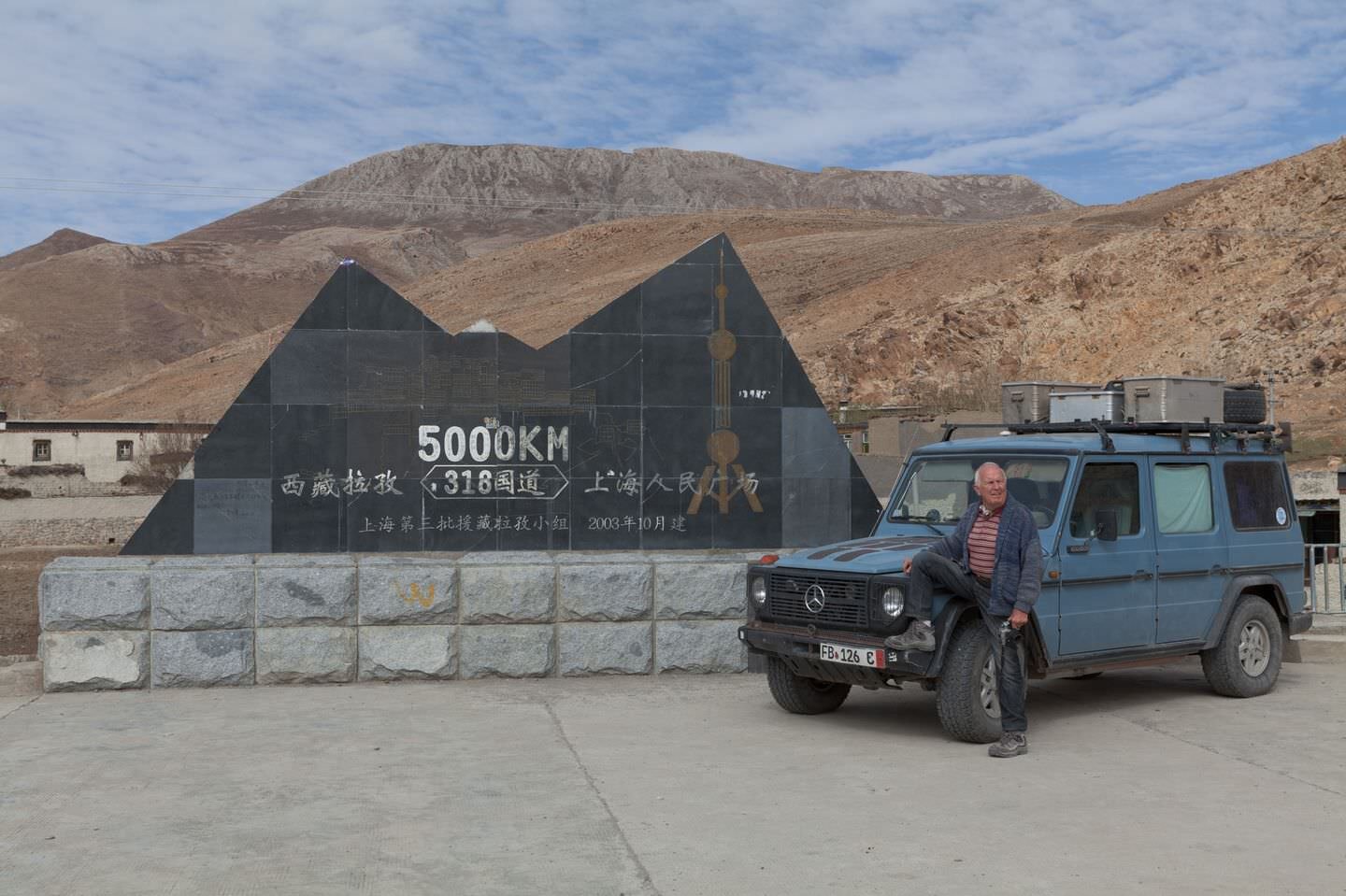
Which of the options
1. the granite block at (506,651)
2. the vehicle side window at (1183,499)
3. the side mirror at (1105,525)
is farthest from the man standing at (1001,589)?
the granite block at (506,651)

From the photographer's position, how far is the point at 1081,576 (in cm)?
909

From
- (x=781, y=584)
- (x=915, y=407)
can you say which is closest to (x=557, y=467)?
(x=781, y=584)

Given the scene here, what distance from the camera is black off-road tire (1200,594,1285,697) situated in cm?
1017

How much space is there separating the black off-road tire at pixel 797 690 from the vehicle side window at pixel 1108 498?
2043 millimetres

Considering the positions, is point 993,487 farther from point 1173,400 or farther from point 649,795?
point 649,795

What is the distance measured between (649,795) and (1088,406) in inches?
223

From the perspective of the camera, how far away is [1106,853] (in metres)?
6.09

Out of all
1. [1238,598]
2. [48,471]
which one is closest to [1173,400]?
[1238,598]

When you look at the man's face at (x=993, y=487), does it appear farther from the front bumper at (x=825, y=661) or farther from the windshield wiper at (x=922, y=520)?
the windshield wiper at (x=922, y=520)

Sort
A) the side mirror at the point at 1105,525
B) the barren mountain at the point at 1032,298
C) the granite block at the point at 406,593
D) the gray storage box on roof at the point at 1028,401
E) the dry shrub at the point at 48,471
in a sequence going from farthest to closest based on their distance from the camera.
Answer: the dry shrub at the point at 48,471 → the barren mountain at the point at 1032,298 → the gray storage box on roof at the point at 1028,401 → the granite block at the point at 406,593 → the side mirror at the point at 1105,525

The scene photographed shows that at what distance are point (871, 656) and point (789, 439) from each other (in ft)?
15.1

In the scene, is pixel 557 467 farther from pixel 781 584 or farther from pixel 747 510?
pixel 781 584

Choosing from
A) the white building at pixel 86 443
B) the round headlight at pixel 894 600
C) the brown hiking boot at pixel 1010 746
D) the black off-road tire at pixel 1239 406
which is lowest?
the brown hiking boot at pixel 1010 746

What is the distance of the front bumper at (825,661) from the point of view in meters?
8.30
